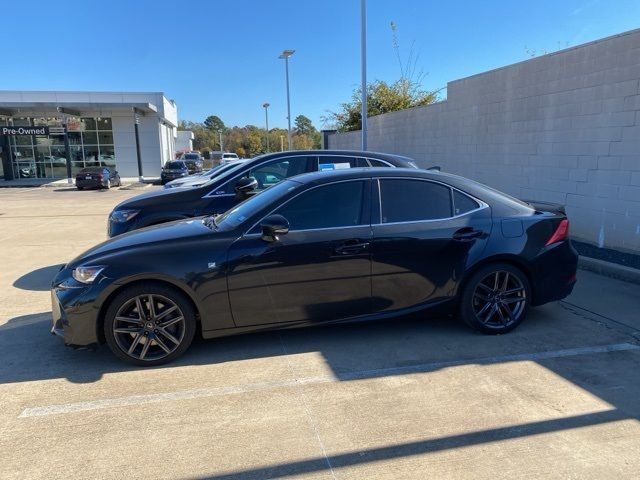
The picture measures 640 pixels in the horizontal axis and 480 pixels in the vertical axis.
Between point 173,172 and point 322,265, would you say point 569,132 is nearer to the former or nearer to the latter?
point 322,265

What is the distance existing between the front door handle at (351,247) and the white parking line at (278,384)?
3.30ft

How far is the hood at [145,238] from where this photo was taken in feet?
13.4

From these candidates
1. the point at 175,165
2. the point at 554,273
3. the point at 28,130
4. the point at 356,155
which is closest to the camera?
the point at 554,273

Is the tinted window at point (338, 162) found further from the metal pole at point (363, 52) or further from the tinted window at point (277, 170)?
the metal pole at point (363, 52)

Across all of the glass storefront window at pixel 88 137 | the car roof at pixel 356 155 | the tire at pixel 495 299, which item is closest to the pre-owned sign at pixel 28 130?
the glass storefront window at pixel 88 137

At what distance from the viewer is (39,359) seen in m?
4.19

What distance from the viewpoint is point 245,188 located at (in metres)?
6.69

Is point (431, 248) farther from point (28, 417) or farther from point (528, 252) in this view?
point (28, 417)

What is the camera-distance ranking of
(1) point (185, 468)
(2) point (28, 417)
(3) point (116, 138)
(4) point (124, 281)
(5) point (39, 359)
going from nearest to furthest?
1. (1) point (185, 468)
2. (2) point (28, 417)
3. (4) point (124, 281)
4. (5) point (39, 359)
5. (3) point (116, 138)

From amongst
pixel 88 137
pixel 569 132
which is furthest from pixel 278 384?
pixel 88 137

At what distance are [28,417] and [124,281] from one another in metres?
1.13

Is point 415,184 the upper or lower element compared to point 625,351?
upper

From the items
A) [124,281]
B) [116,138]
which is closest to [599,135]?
[124,281]

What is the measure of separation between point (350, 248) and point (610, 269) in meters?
4.24
